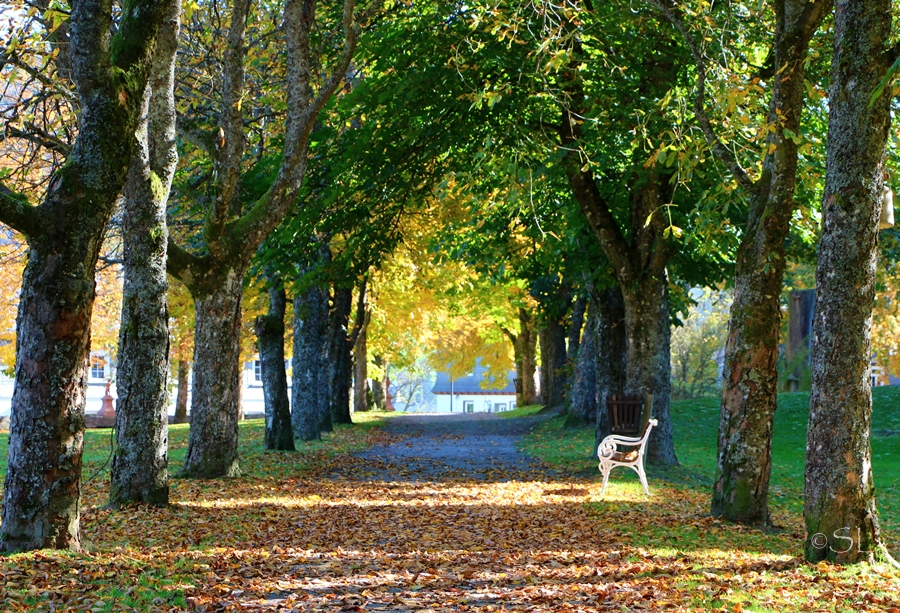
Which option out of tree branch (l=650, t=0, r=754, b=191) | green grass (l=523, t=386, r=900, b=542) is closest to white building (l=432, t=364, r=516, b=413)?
green grass (l=523, t=386, r=900, b=542)

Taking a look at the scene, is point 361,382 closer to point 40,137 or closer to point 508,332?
point 508,332

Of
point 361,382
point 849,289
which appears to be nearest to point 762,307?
point 849,289

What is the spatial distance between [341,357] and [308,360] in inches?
362

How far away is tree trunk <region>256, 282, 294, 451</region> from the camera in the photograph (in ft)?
59.8

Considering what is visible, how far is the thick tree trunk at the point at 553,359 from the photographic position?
3503cm

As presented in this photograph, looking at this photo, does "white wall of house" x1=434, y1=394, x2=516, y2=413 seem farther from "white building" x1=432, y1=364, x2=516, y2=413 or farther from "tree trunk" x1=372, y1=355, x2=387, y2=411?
"tree trunk" x1=372, y1=355, x2=387, y2=411

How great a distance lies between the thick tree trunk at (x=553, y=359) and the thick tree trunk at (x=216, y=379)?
21.0 m

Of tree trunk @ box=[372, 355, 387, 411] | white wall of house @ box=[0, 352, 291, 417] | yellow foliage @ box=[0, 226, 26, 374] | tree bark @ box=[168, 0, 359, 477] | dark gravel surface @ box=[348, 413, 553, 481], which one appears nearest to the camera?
tree bark @ box=[168, 0, 359, 477]

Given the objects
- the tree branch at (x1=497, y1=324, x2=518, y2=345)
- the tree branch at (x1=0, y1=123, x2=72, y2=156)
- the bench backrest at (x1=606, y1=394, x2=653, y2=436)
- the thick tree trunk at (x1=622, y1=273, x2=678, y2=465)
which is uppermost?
the tree branch at (x1=0, y1=123, x2=72, y2=156)

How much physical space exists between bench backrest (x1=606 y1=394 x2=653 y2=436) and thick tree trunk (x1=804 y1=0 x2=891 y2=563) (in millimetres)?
7400

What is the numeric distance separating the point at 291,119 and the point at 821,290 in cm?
796

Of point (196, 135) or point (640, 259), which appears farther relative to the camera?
point (640, 259)

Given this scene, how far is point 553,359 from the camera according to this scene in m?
35.2

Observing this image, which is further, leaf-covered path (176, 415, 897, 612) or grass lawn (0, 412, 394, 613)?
leaf-covered path (176, 415, 897, 612)
